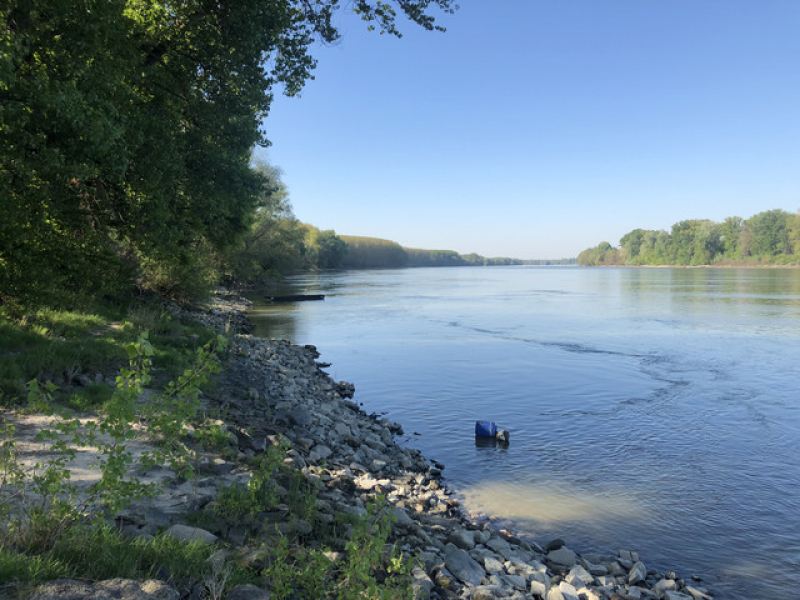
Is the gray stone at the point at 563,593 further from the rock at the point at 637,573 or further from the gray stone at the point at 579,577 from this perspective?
the rock at the point at 637,573

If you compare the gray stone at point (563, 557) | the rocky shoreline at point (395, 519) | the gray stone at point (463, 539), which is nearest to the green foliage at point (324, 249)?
the rocky shoreline at point (395, 519)

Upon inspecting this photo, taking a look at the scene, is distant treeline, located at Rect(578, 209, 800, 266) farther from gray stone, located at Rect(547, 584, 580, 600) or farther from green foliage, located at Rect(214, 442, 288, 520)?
green foliage, located at Rect(214, 442, 288, 520)

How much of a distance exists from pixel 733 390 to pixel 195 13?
74.5 feet

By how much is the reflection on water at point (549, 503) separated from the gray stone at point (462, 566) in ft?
9.79

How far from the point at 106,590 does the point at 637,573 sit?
24.1 ft

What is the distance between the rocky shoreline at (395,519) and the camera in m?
5.75

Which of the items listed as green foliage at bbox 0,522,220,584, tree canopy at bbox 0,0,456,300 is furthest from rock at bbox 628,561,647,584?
tree canopy at bbox 0,0,456,300

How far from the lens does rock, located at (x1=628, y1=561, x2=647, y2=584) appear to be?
7.62 m

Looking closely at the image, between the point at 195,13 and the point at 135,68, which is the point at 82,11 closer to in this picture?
the point at 135,68

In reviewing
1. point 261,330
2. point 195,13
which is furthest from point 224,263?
point 195,13

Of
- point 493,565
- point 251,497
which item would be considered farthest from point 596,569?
point 251,497

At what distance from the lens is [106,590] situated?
3.62 metres

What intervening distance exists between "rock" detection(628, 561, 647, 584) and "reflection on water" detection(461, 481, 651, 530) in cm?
185

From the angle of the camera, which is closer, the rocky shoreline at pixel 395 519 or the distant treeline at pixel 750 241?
the rocky shoreline at pixel 395 519
